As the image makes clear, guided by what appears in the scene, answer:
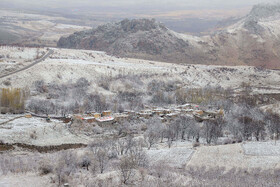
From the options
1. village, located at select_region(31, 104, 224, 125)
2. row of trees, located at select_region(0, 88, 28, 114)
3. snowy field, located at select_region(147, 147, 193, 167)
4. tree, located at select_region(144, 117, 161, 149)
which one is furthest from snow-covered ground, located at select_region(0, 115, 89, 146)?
snowy field, located at select_region(147, 147, 193, 167)

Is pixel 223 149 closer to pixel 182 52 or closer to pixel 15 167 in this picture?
pixel 15 167

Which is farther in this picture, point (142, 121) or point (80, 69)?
point (80, 69)

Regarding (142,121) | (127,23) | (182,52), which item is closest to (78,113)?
(142,121)

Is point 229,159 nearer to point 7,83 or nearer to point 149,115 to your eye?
point 149,115

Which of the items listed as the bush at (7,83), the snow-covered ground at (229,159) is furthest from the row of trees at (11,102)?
the snow-covered ground at (229,159)

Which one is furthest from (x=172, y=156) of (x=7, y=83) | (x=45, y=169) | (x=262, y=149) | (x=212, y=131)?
(x=7, y=83)

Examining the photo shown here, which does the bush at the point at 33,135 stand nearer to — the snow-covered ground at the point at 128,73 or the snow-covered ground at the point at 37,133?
the snow-covered ground at the point at 37,133
